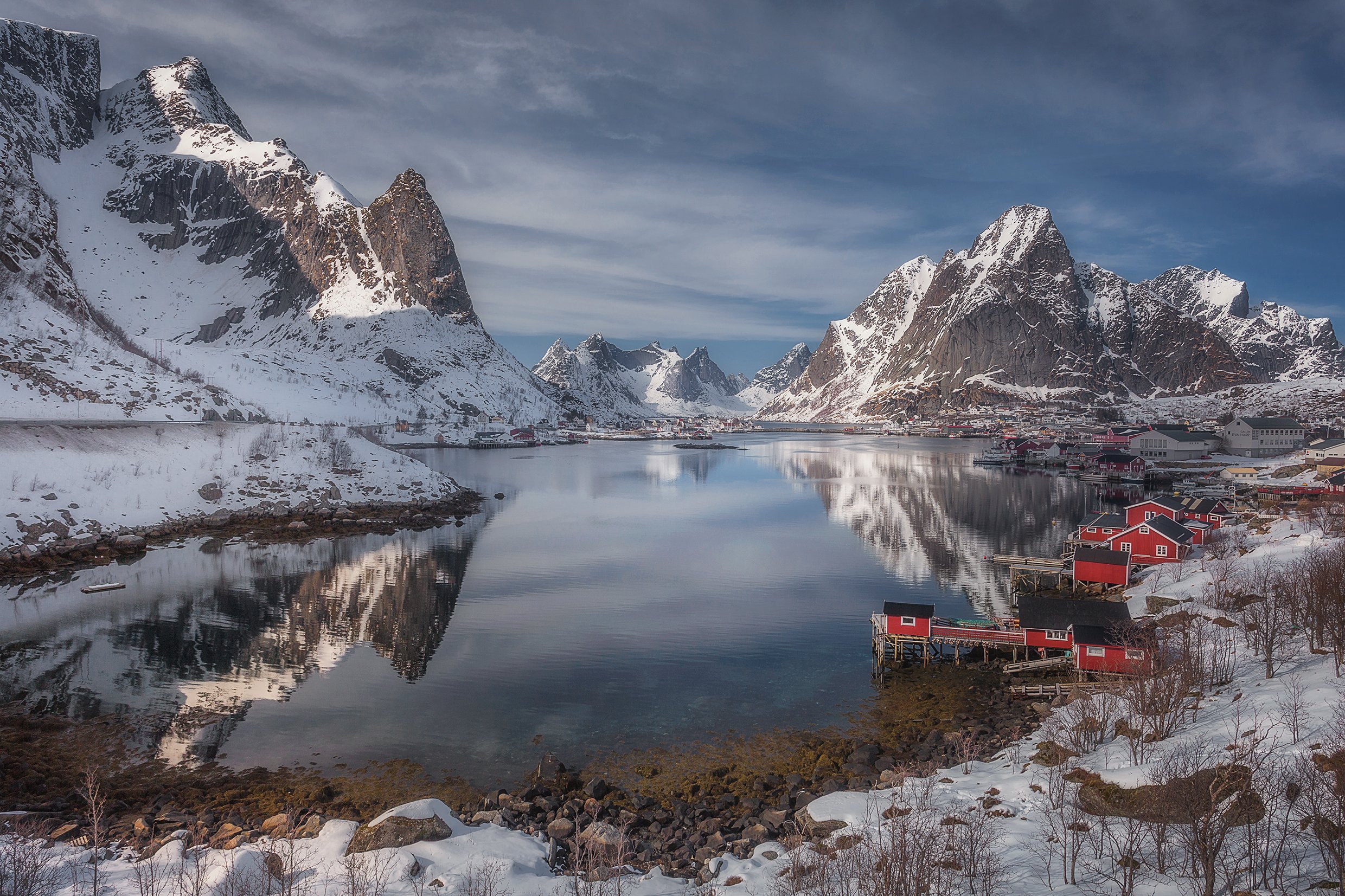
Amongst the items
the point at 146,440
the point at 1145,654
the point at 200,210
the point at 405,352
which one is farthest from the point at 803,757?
the point at 200,210

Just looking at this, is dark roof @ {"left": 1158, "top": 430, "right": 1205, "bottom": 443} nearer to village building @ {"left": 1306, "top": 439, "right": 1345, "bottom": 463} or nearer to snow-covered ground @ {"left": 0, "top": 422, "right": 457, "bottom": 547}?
village building @ {"left": 1306, "top": 439, "right": 1345, "bottom": 463}

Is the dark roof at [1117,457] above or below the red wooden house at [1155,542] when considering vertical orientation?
above

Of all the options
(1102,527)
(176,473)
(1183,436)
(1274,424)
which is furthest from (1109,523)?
(1274,424)

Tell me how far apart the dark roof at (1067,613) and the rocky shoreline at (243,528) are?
128 feet

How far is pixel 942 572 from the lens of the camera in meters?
37.1

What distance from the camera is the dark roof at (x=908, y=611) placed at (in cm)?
2506

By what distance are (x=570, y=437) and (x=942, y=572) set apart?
145 meters

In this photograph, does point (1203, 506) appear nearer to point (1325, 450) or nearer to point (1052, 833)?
point (1052, 833)

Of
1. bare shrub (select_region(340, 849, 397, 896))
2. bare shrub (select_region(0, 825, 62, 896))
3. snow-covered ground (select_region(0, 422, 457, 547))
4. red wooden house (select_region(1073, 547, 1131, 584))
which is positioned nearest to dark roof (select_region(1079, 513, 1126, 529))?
red wooden house (select_region(1073, 547, 1131, 584))

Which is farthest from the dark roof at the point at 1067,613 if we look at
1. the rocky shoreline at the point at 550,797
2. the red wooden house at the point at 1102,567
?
the red wooden house at the point at 1102,567

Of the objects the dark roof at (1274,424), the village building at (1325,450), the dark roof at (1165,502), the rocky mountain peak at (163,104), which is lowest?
the dark roof at (1165,502)

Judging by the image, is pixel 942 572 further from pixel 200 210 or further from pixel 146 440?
pixel 200 210

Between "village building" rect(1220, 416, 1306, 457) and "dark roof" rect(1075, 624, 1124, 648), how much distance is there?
3687 inches

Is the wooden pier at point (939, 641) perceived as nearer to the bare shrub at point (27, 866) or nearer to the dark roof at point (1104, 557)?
the dark roof at point (1104, 557)
